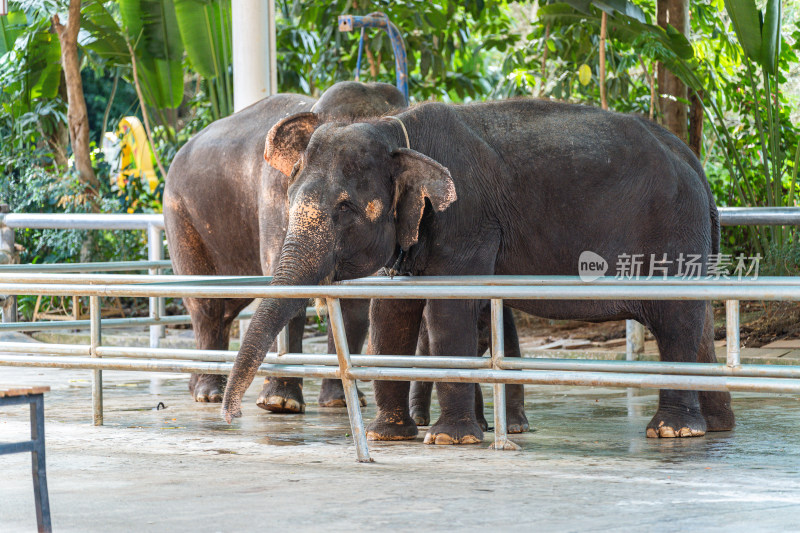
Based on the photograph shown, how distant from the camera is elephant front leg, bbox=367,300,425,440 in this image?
568 centimetres

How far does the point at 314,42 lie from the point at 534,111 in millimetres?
7620

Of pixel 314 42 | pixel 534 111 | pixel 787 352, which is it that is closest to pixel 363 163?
pixel 534 111

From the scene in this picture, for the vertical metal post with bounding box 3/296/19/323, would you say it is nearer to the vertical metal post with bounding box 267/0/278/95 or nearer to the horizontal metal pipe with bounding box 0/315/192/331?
the horizontal metal pipe with bounding box 0/315/192/331

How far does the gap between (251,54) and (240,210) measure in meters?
1.93

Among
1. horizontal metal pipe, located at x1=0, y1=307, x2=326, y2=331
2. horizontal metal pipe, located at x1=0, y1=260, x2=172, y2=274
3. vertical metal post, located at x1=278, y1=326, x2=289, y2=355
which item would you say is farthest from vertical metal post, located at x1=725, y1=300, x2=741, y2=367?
horizontal metal pipe, located at x1=0, y1=260, x2=172, y2=274

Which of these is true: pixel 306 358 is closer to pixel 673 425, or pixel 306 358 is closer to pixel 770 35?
pixel 673 425

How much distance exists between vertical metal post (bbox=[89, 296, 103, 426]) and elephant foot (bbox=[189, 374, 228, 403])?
3.97 ft

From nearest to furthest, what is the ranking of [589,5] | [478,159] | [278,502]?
[278,502] < [478,159] < [589,5]

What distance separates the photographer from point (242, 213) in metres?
7.35

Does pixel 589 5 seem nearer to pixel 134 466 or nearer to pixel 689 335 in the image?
pixel 689 335

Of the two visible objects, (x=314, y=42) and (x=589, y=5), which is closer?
(x=589, y=5)

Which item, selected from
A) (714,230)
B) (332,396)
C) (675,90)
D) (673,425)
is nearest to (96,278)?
(332,396)

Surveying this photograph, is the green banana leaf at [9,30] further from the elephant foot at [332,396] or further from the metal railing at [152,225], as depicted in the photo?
the elephant foot at [332,396]

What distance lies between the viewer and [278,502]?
4102 millimetres
